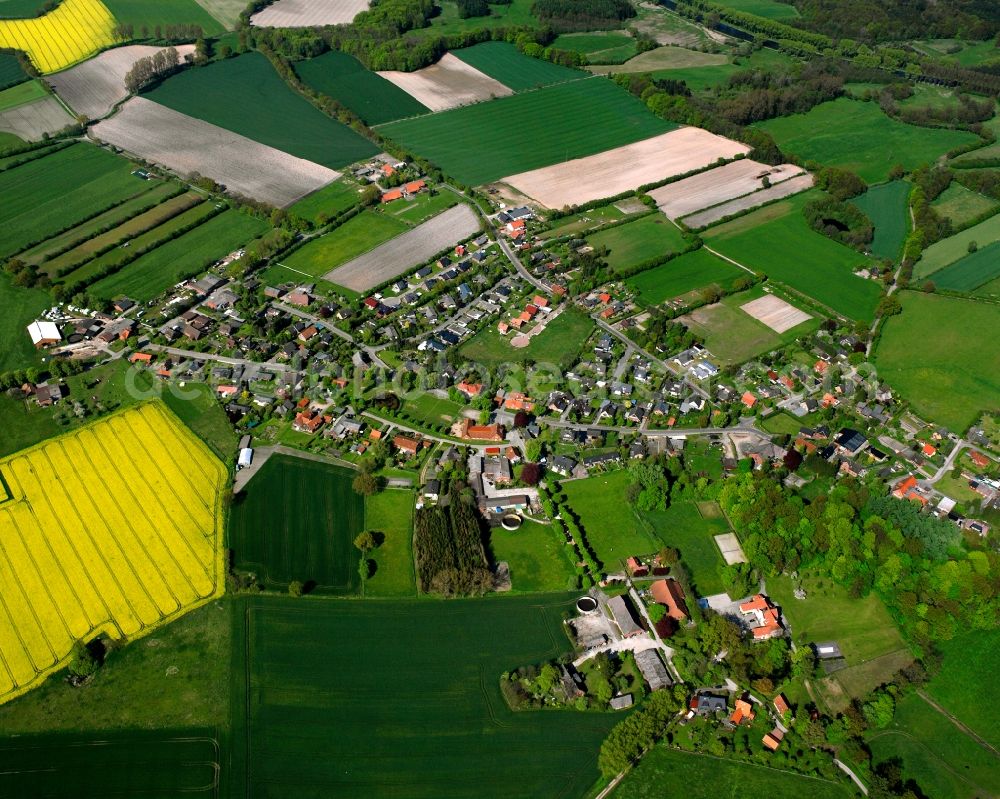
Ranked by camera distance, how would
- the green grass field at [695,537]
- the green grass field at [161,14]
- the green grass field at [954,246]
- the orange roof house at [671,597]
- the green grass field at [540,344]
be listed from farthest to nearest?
A: the green grass field at [161,14] < the green grass field at [954,246] < the green grass field at [540,344] < the green grass field at [695,537] < the orange roof house at [671,597]

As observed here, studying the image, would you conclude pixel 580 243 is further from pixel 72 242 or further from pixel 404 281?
pixel 72 242

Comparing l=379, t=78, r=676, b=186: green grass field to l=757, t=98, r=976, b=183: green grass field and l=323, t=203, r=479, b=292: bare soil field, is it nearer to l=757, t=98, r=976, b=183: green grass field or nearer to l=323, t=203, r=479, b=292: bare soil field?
l=323, t=203, r=479, b=292: bare soil field

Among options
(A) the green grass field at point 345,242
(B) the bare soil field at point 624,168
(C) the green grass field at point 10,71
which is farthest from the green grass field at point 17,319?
(B) the bare soil field at point 624,168

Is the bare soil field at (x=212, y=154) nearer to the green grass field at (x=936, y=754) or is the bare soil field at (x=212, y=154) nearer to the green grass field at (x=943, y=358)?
the green grass field at (x=943, y=358)

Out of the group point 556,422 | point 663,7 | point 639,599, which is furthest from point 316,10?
point 639,599

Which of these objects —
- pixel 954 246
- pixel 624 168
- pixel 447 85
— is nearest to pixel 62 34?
pixel 447 85

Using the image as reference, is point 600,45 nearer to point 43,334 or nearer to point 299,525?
point 43,334

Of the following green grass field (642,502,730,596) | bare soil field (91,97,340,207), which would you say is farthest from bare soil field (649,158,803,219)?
green grass field (642,502,730,596)
